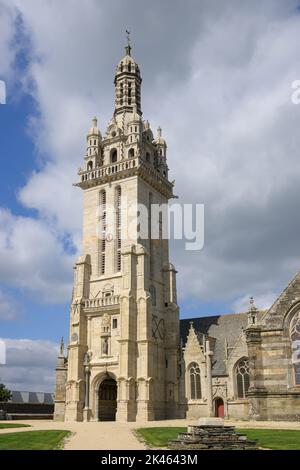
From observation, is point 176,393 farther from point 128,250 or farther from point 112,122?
point 112,122

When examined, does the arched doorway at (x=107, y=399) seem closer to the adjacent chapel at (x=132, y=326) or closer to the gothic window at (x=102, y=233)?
the adjacent chapel at (x=132, y=326)

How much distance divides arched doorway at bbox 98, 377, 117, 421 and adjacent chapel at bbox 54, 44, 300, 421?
0.10m

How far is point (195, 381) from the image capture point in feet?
172

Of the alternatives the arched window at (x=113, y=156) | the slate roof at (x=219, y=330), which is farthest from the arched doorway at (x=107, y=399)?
the arched window at (x=113, y=156)

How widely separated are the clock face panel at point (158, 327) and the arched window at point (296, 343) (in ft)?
62.7

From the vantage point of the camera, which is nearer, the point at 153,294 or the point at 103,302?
the point at 103,302

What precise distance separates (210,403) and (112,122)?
34.6 m

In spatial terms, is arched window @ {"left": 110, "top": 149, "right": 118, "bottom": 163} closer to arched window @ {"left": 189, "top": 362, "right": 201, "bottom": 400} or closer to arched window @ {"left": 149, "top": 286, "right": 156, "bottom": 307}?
arched window @ {"left": 149, "top": 286, "right": 156, "bottom": 307}

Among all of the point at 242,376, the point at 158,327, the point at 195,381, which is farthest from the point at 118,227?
the point at 242,376

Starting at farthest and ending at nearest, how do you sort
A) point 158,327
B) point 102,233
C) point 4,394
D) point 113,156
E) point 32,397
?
point 32,397 → point 4,394 → point 113,156 → point 102,233 → point 158,327

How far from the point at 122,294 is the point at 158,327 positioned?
20.5 feet

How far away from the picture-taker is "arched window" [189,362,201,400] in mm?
51938

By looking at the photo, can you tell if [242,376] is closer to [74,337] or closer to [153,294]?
[153,294]
